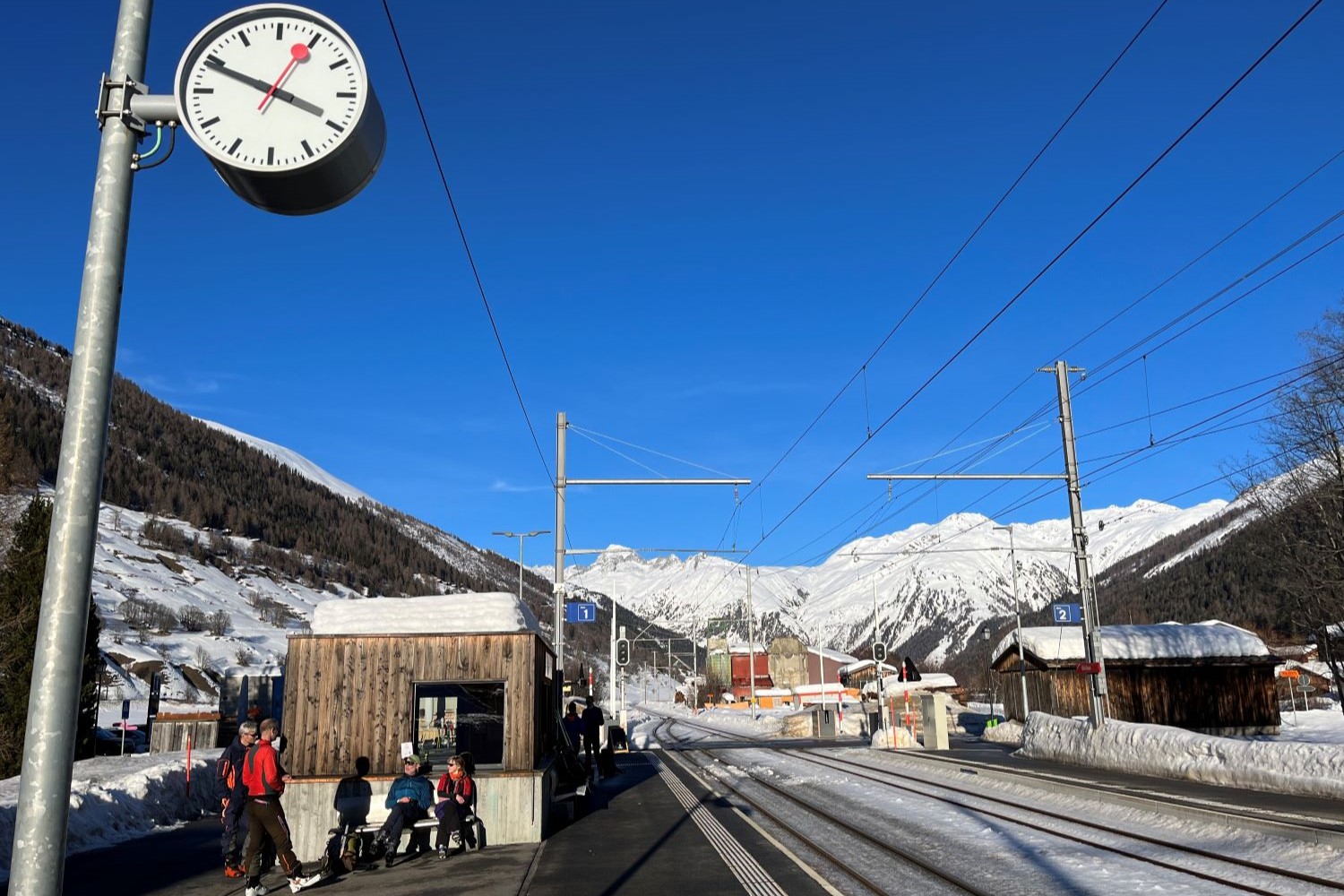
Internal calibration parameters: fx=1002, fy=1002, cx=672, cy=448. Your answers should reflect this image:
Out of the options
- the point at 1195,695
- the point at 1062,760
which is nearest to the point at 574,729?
the point at 1062,760

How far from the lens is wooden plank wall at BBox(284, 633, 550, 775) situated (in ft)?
46.4

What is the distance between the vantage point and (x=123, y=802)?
57.3ft

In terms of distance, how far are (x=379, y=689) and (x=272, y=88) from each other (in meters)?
11.7

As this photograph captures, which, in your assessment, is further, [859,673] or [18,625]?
[859,673]

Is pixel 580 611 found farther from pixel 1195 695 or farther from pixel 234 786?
pixel 1195 695

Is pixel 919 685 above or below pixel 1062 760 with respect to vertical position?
above

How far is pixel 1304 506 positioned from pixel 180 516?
14763cm

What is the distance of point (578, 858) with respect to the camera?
12.5 m

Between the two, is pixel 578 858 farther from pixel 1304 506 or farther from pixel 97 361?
pixel 1304 506

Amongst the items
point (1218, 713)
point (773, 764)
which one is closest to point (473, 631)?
point (773, 764)

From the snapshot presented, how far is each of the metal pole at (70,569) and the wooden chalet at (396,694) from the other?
11110 millimetres

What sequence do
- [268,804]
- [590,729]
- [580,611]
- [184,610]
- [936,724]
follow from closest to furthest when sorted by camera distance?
[268,804], [590,729], [580,611], [936,724], [184,610]

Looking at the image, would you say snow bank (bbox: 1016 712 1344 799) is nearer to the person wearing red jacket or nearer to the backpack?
the person wearing red jacket

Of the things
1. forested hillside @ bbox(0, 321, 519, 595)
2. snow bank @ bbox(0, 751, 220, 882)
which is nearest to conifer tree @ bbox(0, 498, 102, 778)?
snow bank @ bbox(0, 751, 220, 882)
